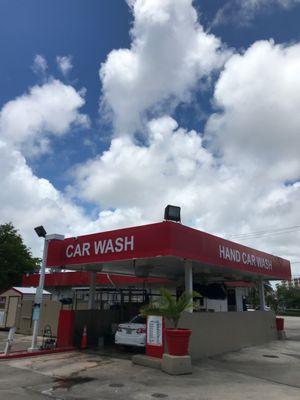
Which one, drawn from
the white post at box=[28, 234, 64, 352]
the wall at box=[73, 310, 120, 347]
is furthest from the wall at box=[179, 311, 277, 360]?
the white post at box=[28, 234, 64, 352]

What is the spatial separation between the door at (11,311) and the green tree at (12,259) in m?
13.2

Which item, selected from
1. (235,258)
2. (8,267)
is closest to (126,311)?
(235,258)

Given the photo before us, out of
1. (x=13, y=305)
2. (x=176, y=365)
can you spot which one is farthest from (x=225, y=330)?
(x=13, y=305)

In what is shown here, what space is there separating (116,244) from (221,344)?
6142 mm

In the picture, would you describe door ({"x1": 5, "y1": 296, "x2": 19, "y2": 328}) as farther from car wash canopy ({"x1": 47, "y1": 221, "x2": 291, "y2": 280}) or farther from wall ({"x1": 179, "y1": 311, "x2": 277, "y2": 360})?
wall ({"x1": 179, "y1": 311, "x2": 277, "y2": 360})

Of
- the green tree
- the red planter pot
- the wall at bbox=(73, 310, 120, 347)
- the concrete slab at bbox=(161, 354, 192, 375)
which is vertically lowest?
the concrete slab at bbox=(161, 354, 192, 375)

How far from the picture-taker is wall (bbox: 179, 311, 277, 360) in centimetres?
1470

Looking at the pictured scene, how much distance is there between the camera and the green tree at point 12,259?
125 feet

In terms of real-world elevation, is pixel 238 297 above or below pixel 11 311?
above

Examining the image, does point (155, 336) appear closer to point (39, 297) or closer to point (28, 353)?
point (28, 353)

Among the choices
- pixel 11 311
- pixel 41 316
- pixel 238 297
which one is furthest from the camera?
pixel 238 297

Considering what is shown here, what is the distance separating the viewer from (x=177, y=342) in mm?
11914

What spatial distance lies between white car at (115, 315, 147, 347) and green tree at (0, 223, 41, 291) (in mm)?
25832

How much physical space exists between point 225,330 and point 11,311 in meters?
14.3
